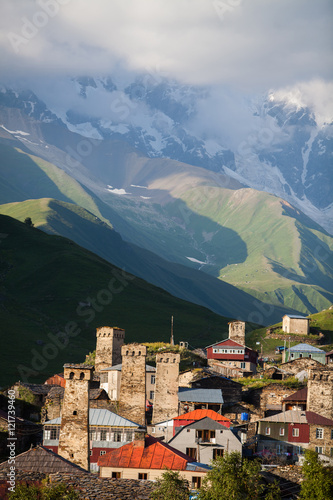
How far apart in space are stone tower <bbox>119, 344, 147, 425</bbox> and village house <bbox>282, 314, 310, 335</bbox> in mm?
94487

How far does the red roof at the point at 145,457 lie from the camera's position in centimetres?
5738

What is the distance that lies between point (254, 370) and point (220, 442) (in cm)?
6277

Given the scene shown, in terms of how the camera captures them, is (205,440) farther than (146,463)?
Yes

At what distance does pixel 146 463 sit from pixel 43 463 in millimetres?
7790

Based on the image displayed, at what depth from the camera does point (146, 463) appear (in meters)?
57.6

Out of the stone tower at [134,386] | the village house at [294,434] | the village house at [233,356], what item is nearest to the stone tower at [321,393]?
the village house at [294,434]

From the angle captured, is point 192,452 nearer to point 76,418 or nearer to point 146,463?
point 146,463

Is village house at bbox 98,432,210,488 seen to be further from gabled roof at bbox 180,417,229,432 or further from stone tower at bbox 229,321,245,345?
stone tower at bbox 229,321,245,345

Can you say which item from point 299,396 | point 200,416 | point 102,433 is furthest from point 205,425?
point 299,396

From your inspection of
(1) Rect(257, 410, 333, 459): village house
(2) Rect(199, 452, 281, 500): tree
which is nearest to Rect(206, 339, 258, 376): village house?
(1) Rect(257, 410, 333, 459): village house

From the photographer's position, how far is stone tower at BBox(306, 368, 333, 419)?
281 feet

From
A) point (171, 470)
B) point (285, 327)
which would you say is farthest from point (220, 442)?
point (285, 327)

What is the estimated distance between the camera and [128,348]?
81.8 meters

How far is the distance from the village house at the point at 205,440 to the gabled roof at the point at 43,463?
16.6 metres
